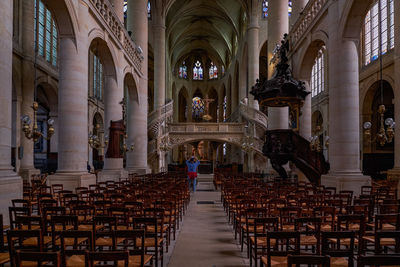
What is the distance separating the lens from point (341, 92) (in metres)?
12.2

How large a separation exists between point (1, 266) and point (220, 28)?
48.1 metres

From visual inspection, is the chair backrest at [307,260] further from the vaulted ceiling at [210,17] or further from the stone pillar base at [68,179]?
the vaulted ceiling at [210,17]

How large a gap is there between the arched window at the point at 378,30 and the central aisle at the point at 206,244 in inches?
643

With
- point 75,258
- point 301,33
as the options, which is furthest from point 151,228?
point 301,33

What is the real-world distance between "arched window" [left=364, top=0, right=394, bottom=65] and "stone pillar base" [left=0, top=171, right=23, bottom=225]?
20.1 m

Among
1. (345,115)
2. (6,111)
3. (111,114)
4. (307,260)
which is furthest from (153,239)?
(111,114)

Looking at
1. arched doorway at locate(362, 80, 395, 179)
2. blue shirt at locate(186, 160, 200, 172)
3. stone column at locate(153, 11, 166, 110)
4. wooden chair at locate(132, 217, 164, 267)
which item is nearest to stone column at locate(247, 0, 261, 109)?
stone column at locate(153, 11, 166, 110)

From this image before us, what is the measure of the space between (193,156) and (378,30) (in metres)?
15.2

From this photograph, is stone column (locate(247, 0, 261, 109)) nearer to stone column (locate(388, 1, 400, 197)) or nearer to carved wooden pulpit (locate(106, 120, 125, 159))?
stone column (locate(388, 1, 400, 197))

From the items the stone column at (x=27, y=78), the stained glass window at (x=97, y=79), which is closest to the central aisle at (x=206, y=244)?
the stone column at (x=27, y=78)

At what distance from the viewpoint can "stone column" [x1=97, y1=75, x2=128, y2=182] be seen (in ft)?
58.1

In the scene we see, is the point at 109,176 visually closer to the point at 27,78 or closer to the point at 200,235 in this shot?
the point at 27,78

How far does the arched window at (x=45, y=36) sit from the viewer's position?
73.2 ft

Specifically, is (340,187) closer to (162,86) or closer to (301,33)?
(301,33)
